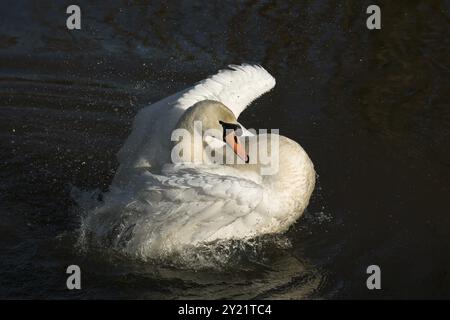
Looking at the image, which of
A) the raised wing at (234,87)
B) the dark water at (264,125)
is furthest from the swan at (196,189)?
the raised wing at (234,87)

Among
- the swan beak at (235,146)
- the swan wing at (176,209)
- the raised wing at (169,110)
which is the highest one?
the raised wing at (169,110)

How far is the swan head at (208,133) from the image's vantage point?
19.5 feet

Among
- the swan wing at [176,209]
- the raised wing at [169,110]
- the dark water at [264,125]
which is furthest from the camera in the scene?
the raised wing at [169,110]

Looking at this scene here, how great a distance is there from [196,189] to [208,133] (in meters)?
0.75

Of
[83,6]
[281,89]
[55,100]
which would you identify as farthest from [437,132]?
[83,6]

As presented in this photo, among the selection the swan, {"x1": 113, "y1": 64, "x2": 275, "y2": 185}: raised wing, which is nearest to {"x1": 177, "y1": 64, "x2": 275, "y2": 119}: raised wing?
{"x1": 113, "y1": 64, "x2": 275, "y2": 185}: raised wing

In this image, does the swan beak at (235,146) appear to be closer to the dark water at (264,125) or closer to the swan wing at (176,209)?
the swan wing at (176,209)

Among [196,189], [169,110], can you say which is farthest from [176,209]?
[169,110]

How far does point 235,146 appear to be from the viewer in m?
5.96

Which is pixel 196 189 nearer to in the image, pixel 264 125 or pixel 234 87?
pixel 234 87

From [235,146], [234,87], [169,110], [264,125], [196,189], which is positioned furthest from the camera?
[264,125]

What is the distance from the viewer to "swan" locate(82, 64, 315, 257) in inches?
215

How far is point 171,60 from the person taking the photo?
9531 millimetres
